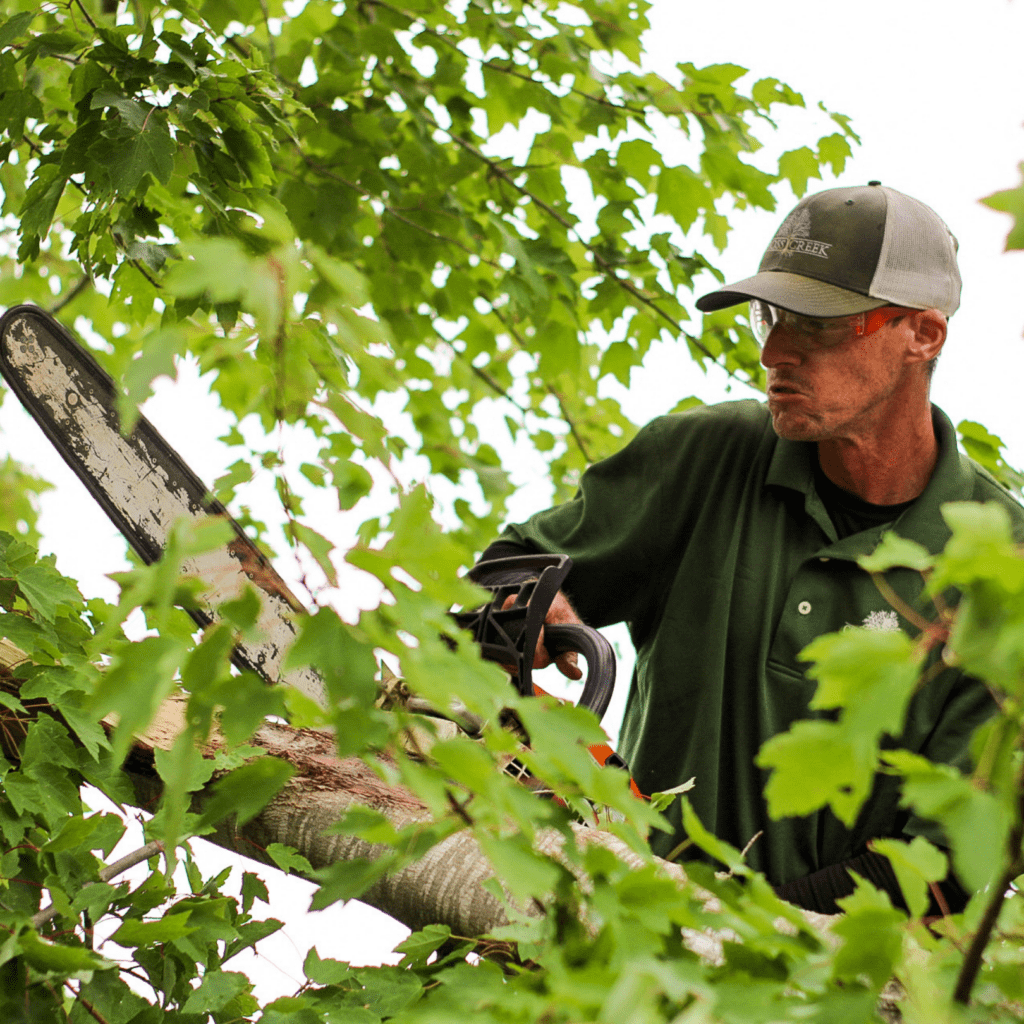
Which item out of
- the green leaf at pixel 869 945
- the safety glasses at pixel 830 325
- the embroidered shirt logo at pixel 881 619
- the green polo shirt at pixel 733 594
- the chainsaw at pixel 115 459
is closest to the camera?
the green leaf at pixel 869 945

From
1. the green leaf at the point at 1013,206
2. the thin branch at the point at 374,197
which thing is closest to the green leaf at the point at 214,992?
the green leaf at the point at 1013,206

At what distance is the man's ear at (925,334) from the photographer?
2457 mm

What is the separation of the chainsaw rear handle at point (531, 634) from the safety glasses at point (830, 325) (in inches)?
34.1

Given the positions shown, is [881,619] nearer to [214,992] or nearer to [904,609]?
[214,992]

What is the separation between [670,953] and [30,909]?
2.83 ft

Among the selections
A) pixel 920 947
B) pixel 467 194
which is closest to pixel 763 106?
pixel 467 194

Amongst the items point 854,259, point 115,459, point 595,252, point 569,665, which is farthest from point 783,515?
point 115,459

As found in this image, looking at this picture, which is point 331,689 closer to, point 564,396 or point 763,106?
point 763,106

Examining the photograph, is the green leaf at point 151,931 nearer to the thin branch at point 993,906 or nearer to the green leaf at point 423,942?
the green leaf at point 423,942

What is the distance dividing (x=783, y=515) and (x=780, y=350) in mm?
386

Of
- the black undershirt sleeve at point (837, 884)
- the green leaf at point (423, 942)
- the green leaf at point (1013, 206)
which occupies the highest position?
the green leaf at point (1013, 206)

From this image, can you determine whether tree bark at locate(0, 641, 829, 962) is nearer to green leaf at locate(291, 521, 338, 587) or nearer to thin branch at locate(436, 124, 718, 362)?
green leaf at locate(291, 521, 338, 587)

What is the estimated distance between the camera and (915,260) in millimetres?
2430

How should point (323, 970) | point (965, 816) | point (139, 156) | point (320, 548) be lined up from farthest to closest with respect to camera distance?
point (139, 156) → point (323, 970) → point (320, 548) → point (965, 816)
